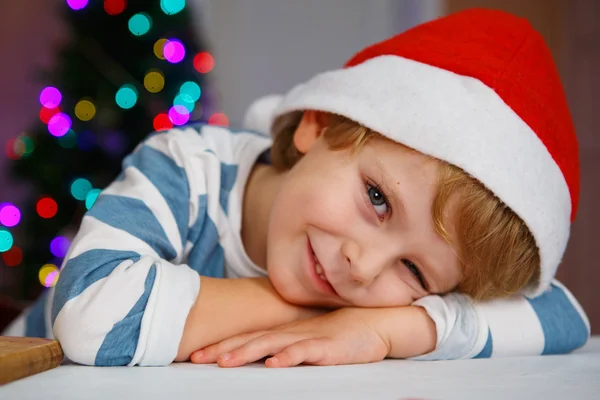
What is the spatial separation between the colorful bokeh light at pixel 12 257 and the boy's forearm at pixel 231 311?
168 cm

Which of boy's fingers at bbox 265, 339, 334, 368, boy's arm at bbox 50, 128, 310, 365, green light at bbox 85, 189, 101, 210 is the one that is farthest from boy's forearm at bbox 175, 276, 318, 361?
green light at bbox 85, 189, 101, 210

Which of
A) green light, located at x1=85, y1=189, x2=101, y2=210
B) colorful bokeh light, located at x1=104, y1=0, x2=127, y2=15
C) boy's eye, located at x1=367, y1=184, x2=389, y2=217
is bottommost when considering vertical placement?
green light, located at x1=85, y1=189, x2=101, y2=210

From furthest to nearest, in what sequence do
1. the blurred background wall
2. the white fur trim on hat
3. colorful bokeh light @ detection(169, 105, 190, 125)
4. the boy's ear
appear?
the blurred background wall
colorful bokeh light @ detection(169, 105, 190, 125)
the boy's ear
the white fur trim on hat

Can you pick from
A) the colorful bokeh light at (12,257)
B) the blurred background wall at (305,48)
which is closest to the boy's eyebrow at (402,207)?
the colorful bokeh light at (12,257)

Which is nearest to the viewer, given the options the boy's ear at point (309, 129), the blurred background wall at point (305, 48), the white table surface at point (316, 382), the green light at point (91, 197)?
the white table surface at point (316, 382)

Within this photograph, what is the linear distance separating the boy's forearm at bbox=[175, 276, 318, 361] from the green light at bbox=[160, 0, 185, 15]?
1556 mm

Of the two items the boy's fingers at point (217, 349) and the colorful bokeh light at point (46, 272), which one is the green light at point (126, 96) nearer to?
the colorful bokeh light at point (46, 272)

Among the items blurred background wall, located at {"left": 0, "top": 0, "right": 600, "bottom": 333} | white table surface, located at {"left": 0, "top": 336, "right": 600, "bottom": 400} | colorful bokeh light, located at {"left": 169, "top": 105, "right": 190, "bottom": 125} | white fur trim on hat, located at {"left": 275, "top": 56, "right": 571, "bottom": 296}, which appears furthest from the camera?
blurred background wall, located at {"left": 0, "top": 0, "right": 600, "bottom": 333}

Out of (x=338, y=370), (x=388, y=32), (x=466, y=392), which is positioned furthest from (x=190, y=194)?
(x=388, y=32)

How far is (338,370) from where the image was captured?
2.57ft

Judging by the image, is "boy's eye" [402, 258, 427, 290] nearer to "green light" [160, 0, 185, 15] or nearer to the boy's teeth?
the boy's teeth

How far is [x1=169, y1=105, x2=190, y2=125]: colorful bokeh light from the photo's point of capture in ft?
7.65

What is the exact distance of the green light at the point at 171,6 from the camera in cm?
231

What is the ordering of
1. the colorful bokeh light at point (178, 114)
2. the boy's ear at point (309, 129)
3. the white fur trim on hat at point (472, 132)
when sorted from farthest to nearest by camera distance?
1. the colorful bokeh light at point (178, 114)
2. the boy's ear at point (309, 129)
3. the white fur trim on hat at point (472, 132)
